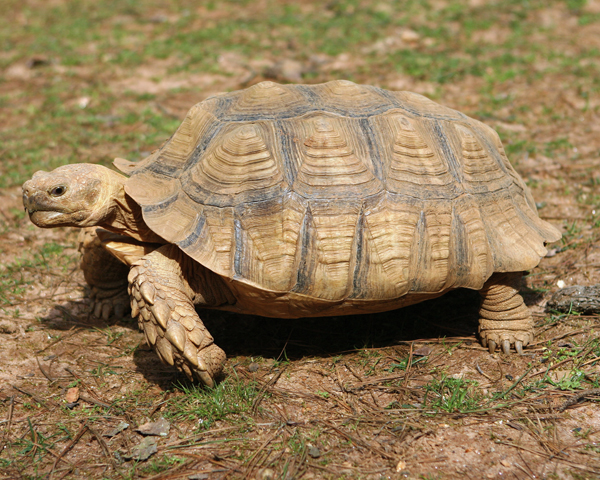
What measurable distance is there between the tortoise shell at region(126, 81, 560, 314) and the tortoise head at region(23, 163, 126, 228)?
0.56 ft

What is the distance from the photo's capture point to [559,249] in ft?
13.5

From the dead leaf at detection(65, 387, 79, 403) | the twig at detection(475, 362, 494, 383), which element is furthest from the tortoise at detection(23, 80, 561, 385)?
the dead leaf at detection(65, 387, 79, 403)

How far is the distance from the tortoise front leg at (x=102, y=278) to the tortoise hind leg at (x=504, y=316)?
241 cm

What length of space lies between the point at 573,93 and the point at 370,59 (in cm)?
257

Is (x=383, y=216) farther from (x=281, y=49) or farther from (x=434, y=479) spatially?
(x=281, y=49)

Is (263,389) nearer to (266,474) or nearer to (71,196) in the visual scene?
(266,474)

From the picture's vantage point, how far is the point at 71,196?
120 inches

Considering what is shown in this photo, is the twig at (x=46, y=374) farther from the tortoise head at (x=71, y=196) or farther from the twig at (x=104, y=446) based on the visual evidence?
the tortoise head at (x=71, y=196)

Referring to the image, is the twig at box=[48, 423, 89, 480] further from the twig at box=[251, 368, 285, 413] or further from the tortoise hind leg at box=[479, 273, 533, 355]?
the tortoise hind leg at box=[479, 273, 533, 355]

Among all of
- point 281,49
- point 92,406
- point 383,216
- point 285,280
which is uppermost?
point 281,49

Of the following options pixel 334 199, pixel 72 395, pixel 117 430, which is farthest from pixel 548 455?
pixel 72 395

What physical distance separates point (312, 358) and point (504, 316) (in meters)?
1.18

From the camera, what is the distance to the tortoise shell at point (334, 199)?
2.88m

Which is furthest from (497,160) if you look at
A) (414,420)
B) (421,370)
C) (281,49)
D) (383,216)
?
(281,49)
